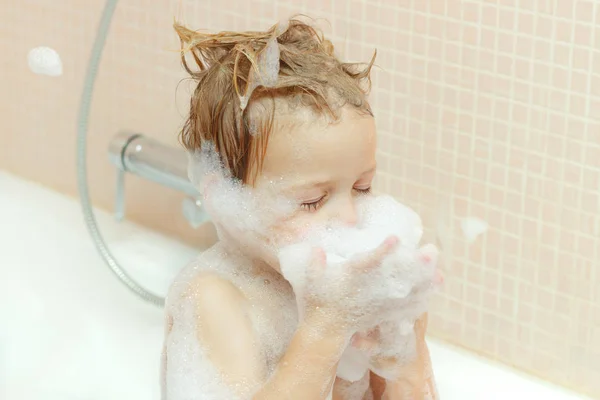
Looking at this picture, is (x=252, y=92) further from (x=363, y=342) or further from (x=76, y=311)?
(x=76, y=311)

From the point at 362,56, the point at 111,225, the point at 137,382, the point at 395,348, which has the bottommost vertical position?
the point at 137,382

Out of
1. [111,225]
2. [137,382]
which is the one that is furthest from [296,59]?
[111,225]

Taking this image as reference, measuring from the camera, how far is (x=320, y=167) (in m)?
1.07

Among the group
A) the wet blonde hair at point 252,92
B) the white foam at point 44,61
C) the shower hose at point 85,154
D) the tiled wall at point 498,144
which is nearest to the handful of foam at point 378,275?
the wet blonde hair at point 252,92

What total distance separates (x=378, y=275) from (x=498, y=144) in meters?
0.42

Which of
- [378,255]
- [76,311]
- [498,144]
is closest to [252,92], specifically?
[378,255]

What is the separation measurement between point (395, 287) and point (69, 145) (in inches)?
40.2

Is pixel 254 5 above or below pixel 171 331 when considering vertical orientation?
above

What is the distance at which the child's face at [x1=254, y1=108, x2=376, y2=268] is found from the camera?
107cm

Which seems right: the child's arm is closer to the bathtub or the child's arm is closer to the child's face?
the child's face

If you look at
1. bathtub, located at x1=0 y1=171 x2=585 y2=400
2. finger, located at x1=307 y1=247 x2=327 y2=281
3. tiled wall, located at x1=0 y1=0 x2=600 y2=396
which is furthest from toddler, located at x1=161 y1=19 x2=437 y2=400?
bathtub, located at x1=0 y1=171 x2=585 y2=400

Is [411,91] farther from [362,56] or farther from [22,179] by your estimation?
[22,179]

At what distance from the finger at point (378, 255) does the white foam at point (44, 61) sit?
995mm

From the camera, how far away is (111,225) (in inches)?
74.8
